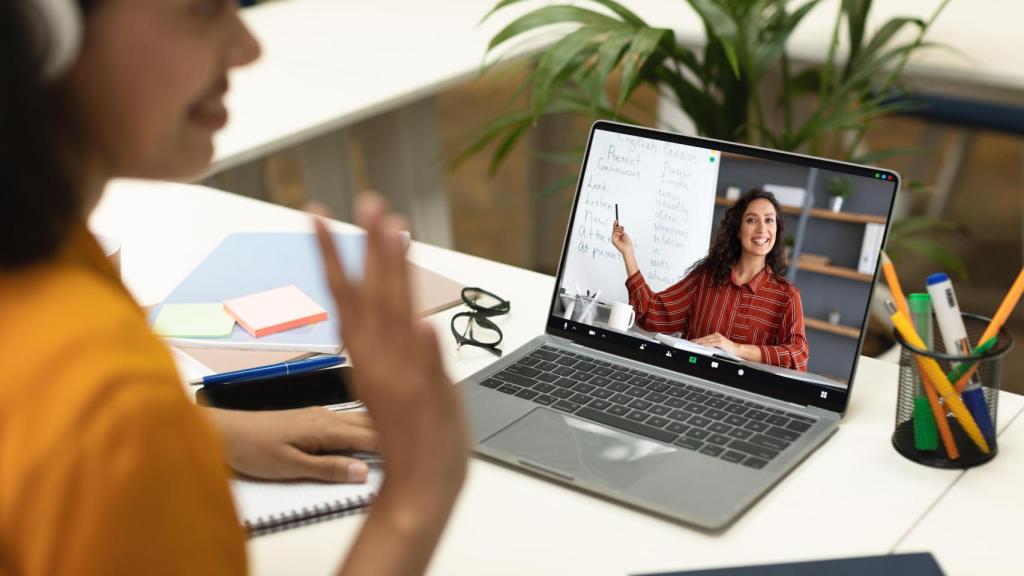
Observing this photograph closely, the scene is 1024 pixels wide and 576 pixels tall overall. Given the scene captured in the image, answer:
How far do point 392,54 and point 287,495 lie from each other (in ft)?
4.94

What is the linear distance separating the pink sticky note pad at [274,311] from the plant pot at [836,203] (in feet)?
1.81

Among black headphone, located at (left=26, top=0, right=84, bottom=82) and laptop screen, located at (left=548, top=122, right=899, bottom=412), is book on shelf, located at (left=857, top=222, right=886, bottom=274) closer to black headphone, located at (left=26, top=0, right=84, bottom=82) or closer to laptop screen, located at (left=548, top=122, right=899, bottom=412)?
laptop screen, located at (left=548, top=122, right=899, bottom=412)

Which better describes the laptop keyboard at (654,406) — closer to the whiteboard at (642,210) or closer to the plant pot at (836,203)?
the whiteboard at (642,210)

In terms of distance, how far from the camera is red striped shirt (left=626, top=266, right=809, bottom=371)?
1.02 m

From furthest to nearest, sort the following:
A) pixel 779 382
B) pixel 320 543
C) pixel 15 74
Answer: pixel 779 382 → pixel 320 543 → pixel 15 74

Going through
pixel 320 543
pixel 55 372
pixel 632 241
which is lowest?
pixel 320 543

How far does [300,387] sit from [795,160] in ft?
1.68

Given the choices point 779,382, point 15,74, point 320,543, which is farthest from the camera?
point 779,382

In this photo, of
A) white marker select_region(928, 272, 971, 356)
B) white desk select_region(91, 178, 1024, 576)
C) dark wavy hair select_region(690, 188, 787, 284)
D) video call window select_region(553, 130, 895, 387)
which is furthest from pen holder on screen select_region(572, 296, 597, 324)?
white marker select_region(928, 272, 971, 356)

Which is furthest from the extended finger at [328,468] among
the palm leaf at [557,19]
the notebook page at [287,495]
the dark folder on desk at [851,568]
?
the palm leaf at [557,19]

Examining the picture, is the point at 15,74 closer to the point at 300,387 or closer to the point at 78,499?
the point at 78,499

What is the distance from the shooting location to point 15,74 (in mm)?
452

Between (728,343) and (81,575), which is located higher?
(81,575)

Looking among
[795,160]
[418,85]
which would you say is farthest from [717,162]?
[418,85]
